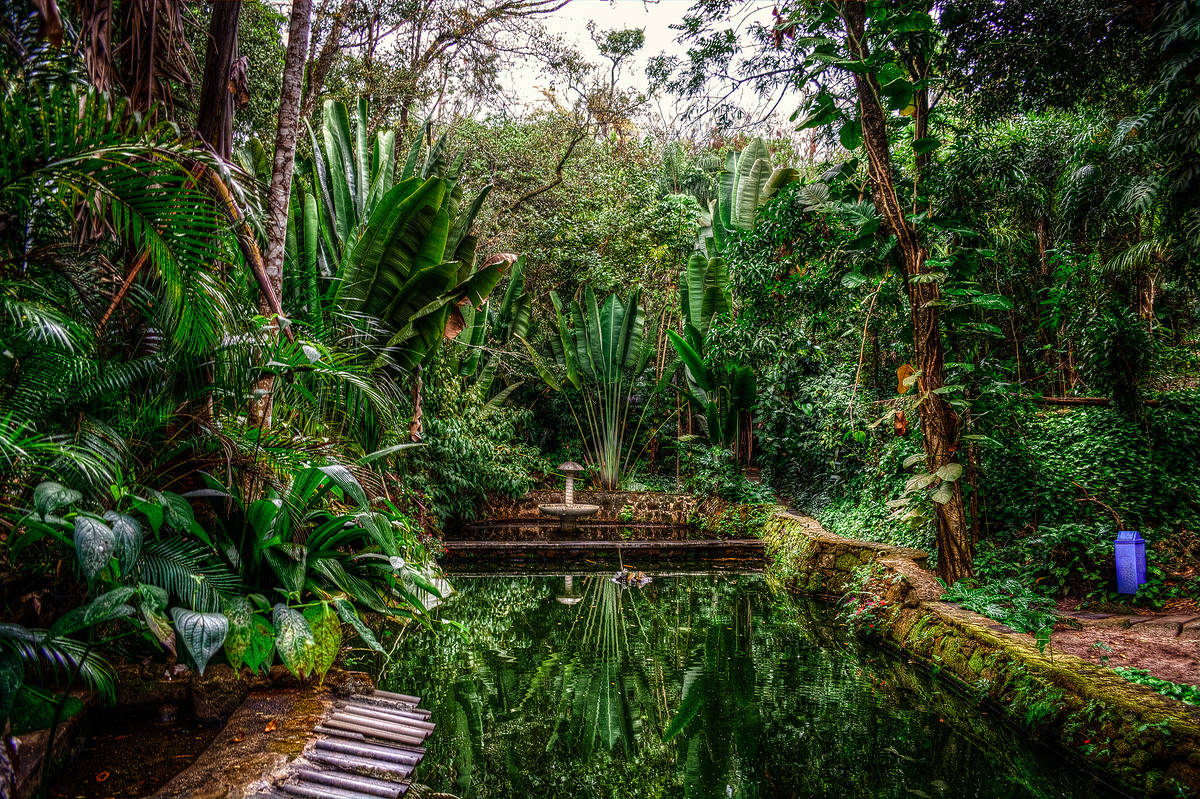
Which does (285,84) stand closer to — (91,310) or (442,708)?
(91,310)

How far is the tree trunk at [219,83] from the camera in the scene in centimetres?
357

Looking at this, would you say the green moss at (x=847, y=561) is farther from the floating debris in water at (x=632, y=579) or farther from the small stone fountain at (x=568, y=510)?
the small stone fountain at (x=568, y=510)

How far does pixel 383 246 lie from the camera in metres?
5.65

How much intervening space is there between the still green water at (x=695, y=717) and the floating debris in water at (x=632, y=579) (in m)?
1.48

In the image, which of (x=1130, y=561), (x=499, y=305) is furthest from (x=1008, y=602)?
(x=499, y=305)

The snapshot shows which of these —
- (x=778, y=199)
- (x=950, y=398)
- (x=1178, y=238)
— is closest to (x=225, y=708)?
(x=950, y=398)

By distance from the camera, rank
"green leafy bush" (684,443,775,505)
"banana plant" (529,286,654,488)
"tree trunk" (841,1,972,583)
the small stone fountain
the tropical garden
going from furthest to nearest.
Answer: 1. "banana plant" (529,286,654,488)
2. "green leafy bush" (684,443,775,505)
3. the small stone fountain
4. "tree trunk" (841,1,972,583)
5. the tropical garden

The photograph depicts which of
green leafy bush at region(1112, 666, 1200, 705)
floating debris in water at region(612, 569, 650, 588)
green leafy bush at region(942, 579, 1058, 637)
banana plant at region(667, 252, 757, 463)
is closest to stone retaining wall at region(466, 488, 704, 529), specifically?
banana plant at region(667, 252, 757, 463)

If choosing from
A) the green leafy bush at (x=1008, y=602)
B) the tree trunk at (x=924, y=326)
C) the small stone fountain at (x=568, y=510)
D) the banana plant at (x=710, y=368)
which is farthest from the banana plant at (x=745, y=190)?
the green leafy bush at (x=1008, y=602)

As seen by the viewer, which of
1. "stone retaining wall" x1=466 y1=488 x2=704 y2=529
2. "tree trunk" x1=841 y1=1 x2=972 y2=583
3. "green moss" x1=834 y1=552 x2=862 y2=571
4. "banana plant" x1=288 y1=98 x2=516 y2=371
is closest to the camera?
"tree trunk" x1=841 y1=1 x2=972 y2=583

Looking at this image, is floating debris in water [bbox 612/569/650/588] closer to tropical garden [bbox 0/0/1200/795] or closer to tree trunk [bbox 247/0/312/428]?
tropical garden [bbox 0/0/1200/795]

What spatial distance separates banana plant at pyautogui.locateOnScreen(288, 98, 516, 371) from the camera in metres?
5.58

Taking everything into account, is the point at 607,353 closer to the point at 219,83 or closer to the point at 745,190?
the point at 745,190

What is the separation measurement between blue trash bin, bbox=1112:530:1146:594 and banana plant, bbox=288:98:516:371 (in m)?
5.26
